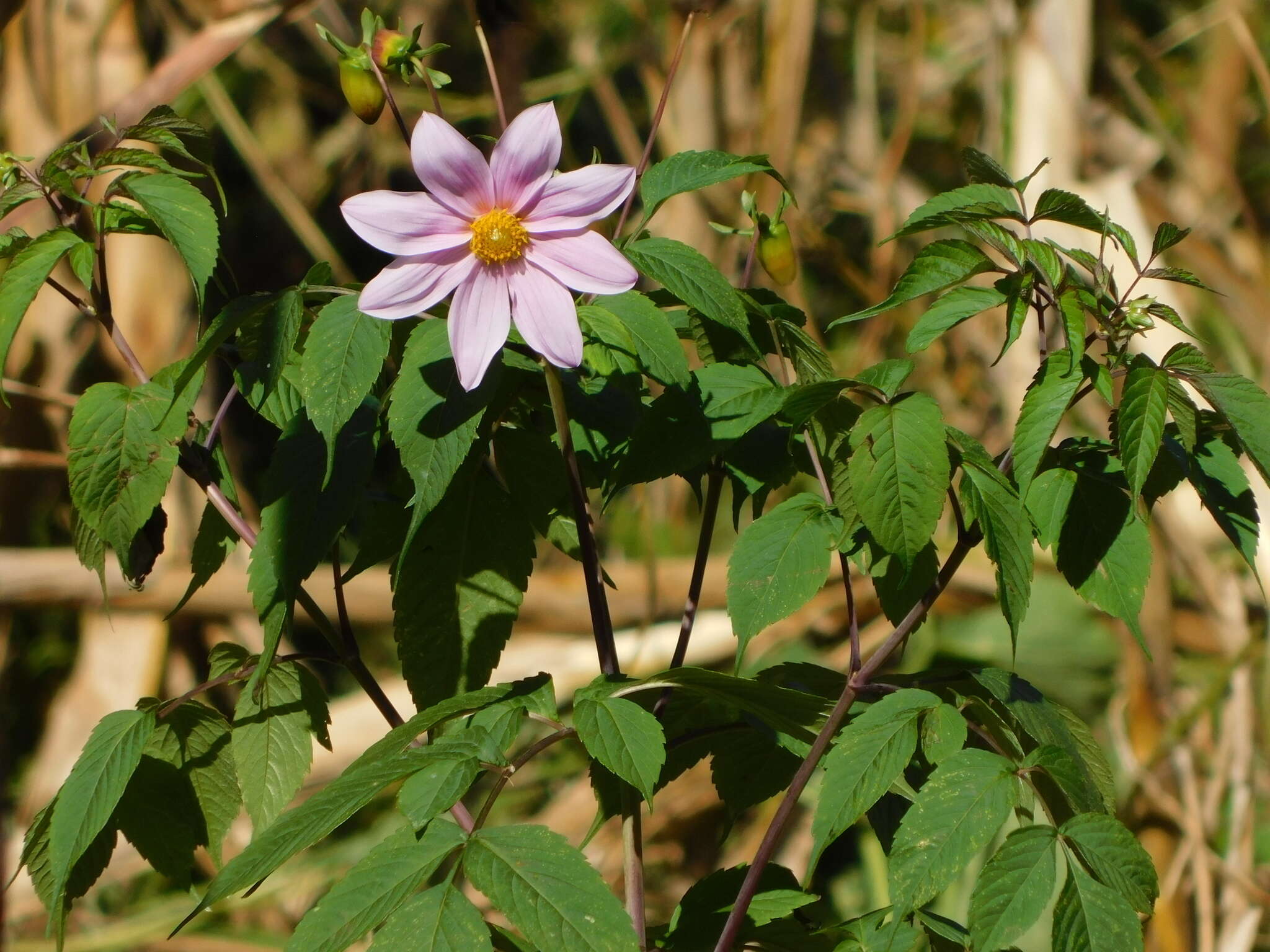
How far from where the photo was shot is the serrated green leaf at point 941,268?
2.25 feet

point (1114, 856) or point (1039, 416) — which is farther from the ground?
point (1039, 416)

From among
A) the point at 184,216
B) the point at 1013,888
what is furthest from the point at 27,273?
the point at 1013,888

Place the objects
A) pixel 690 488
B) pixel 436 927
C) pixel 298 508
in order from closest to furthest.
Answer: pixel 436 927, pixel 298 508, pixel 690 488

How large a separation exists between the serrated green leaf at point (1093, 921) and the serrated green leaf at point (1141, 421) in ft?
0.67

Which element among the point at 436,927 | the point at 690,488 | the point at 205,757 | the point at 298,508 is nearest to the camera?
the point at 436,927

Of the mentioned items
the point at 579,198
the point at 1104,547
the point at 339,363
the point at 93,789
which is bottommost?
the point at 93,789

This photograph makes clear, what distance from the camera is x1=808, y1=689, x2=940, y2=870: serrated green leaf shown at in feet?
2.05

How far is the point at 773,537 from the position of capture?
2.39ft

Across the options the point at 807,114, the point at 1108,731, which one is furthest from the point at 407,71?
the point at 807,114

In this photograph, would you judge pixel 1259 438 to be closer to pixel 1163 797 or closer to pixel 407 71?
pixel 407 71

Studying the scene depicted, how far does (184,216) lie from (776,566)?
16.2 inches

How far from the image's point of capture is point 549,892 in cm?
60

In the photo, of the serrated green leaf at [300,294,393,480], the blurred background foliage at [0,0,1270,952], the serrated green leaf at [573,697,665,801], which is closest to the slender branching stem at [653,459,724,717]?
the serrated green leaf at [573,697,665,801]

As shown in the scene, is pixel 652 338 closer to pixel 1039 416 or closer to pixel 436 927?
pixel 1039 416
